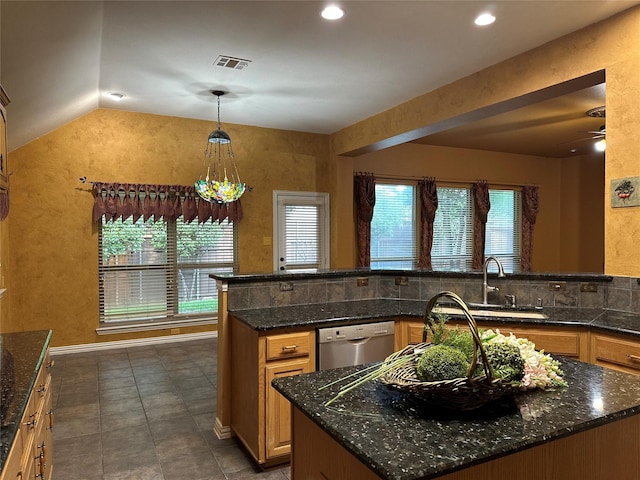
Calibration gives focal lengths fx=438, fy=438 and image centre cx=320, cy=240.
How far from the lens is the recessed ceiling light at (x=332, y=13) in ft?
9.67

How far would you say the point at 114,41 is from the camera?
11.3 ft

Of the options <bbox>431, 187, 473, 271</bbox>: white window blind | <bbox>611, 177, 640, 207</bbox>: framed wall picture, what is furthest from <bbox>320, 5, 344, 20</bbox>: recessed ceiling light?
<bbox>431, 187, 473, 271</bbox>: white window blind

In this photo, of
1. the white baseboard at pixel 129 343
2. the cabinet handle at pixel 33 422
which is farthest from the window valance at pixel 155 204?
the cabinet handle at pixel 33 422

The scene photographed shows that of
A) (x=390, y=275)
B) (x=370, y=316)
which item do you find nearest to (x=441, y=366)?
(x=370, y=316)

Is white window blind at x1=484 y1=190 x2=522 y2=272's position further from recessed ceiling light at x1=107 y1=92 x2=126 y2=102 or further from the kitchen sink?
recessed ceiling light at x1=107 y1=92 x2=126 y2=102

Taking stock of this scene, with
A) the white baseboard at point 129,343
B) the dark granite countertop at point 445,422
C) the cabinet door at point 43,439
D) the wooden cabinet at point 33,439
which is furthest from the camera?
the white baseboard at point 129,343

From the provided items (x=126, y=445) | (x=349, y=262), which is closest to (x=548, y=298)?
(x=126, y=445)

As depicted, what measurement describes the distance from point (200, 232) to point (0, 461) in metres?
5.02

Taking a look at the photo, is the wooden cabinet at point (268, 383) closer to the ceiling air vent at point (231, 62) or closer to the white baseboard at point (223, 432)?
the white baseboard at point (223, 432)

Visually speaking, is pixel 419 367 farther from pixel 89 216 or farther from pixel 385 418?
pixel 89 216

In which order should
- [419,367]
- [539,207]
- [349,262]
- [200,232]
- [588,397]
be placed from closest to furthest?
1. [419,367]
2. [588,397]
3. [200,232]
4. [349,262]
5. [539,207]

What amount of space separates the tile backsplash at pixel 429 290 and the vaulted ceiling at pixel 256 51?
72.9 inches

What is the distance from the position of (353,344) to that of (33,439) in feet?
5.82

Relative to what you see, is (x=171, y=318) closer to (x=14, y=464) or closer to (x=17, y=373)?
(x=17, y=373)
